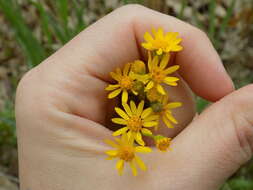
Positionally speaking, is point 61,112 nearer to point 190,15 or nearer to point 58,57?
point 58,57

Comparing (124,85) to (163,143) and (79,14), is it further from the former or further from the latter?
(79,14)

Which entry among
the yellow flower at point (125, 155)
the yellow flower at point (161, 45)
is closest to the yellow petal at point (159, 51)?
the yellow flower at point (161, 45)

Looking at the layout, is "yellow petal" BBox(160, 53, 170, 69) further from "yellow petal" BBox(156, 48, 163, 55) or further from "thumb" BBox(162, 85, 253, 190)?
"thumb" BBox(162, 85, 253, 190)

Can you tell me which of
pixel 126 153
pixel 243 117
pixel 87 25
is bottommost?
pixel 87 25

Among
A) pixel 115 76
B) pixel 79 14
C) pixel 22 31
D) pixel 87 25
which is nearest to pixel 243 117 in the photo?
pixel 115 76

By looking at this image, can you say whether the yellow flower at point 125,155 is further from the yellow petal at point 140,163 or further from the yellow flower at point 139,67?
the yellow flower at point 139,67

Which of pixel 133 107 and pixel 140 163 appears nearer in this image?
pixel 140 163

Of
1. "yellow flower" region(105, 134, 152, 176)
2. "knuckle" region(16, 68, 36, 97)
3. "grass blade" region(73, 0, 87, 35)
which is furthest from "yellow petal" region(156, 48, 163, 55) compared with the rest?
"grass blade" region(73, 0, 87, 35)
